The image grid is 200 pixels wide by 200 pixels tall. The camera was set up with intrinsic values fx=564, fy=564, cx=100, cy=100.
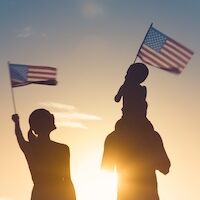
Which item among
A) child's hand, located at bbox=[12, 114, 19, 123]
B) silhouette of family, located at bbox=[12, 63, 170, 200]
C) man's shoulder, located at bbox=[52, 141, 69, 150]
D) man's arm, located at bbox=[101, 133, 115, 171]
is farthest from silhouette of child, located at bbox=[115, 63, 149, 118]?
child's hand, located at bbox=[12, 114, 19, 123]

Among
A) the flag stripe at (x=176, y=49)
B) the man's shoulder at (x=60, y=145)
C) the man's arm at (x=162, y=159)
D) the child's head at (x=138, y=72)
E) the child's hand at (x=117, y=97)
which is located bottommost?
the man's arm at (x=162, y=159)

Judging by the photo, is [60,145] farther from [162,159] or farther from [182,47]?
[182,47]

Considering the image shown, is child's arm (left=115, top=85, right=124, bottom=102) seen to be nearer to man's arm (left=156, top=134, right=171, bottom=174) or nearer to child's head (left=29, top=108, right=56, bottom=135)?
man's arm (left=156, top=134, right=171, bottom=174)

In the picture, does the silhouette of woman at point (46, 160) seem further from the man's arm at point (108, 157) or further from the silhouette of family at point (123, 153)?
the man's arm at point (108, 157)

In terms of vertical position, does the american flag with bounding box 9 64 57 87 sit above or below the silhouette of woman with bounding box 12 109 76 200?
above

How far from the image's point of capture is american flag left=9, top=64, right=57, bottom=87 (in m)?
12.7

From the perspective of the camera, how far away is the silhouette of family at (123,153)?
8.85 m

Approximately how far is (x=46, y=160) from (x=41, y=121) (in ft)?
2.28

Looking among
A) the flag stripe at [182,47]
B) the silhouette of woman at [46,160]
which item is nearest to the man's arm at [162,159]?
the silhouette of woman at [46,160]

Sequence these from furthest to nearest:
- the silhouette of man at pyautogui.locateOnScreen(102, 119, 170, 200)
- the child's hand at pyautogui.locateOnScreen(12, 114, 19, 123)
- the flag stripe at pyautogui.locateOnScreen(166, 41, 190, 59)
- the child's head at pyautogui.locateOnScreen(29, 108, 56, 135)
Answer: the flag stripe at pyautogui.locateOnScreen(166, 41, 190, 59) → the child's hand at pyautogui.locateOnScreen(12, 114, 19, 123) → the child's head at pyautogui.locateOnScreen(29, 108, 56, 135) → the silhouette of man at pyautogui.locateOnScreen(102, 119, 170, 200)

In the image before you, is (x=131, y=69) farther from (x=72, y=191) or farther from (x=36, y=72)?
(x=36, y=72)

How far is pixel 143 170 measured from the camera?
8.81m

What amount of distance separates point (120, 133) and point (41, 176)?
57.3 inches

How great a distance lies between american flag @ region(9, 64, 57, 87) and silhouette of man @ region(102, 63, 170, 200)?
392cm
